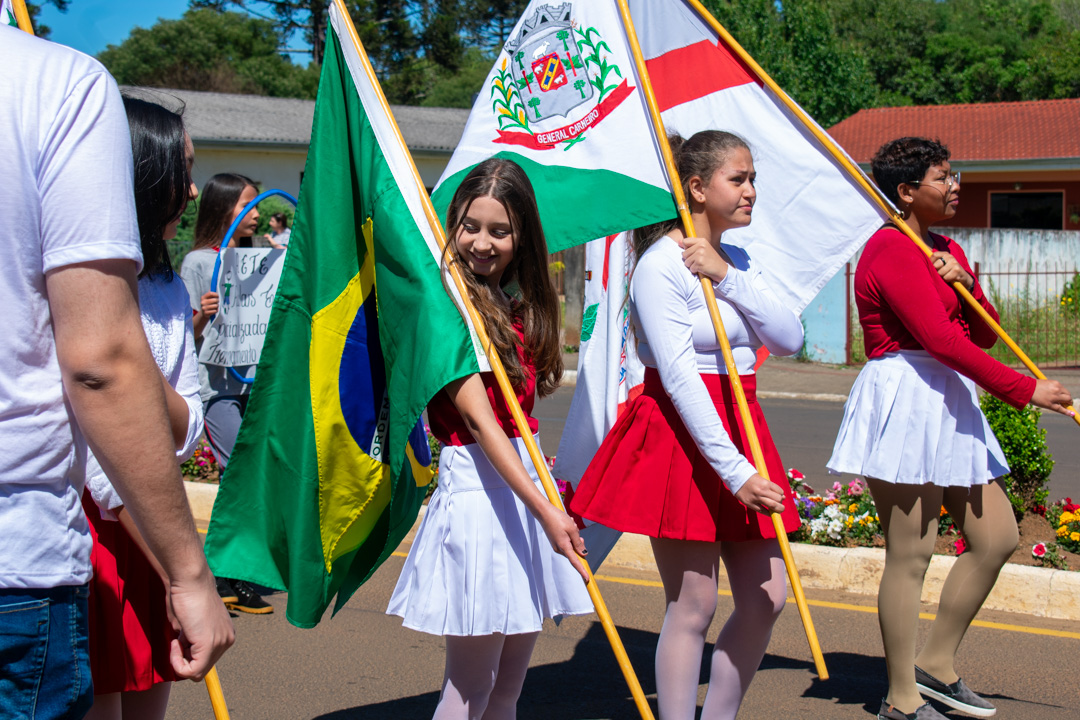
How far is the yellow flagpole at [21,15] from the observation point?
7.28 ft

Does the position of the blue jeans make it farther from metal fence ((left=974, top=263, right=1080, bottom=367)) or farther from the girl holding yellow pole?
metal fence ((left=974, top=263, right=1080, bottom=367))

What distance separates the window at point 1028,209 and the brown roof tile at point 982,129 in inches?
57.1

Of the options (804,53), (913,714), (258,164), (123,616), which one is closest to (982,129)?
(804,53)

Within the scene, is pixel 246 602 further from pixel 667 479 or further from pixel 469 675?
pixel 667 479

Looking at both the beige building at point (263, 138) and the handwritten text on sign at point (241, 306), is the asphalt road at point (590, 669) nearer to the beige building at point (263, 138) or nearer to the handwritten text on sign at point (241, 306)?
the handwritten text on sign at point (241, 306)

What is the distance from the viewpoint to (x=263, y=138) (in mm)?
29797

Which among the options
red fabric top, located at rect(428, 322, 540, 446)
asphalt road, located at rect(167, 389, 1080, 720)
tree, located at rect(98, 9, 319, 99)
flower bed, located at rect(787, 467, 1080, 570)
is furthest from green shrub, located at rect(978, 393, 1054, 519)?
tree, located at rect(98, 9, 319, 99)

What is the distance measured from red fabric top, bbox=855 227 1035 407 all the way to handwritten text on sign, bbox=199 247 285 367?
2.77 metres

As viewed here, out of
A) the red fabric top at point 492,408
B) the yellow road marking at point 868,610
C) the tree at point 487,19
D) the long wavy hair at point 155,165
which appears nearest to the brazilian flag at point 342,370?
the red fabric top at point 492,408

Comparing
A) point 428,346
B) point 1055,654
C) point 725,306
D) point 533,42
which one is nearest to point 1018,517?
point 1055,654

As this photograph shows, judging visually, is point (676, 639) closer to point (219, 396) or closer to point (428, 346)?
point (428, 346)

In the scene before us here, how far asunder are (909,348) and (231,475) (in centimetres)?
233

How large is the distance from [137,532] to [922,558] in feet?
8.55

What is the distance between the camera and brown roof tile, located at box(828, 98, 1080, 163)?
2631 cm
